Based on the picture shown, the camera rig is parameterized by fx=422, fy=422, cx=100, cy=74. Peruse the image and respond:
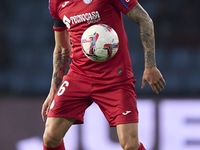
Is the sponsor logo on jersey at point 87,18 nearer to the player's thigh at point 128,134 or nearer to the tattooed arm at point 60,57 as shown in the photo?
the tattooed arm at point 60,57

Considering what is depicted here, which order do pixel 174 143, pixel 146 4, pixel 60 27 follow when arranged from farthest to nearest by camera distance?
pixel 146 4, pixel 174 143, pixel 60 27

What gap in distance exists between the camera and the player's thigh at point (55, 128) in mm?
3129

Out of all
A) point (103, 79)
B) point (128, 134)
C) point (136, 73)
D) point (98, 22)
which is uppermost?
point (98, 22)

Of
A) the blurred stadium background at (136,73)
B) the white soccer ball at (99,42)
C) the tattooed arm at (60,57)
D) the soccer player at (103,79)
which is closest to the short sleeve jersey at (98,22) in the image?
the soccer player at (103,79)

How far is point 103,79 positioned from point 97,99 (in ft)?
0.52

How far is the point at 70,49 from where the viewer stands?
3.61m

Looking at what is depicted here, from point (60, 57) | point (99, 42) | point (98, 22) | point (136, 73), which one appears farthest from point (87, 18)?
point (136, 73)

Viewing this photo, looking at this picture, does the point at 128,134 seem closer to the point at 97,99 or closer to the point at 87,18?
the point at 97,99

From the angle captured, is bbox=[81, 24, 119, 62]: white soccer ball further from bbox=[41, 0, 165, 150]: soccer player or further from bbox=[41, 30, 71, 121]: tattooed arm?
bbox=[41, 30, 71, 121]: tattooed arm

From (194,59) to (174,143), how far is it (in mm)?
1257

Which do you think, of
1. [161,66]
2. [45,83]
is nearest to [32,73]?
[45,83]

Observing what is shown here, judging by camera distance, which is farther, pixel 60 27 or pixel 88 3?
pixel 60 27

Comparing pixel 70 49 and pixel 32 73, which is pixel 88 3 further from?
pixel 32 73

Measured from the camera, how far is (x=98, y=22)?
311cm
